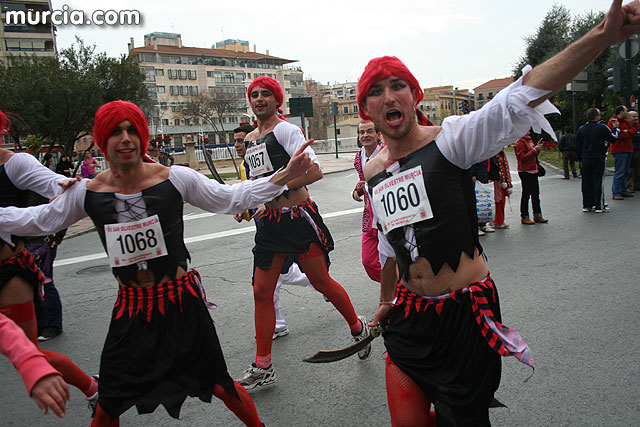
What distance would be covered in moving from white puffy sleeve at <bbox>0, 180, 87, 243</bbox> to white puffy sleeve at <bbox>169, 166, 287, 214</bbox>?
51 centimetres

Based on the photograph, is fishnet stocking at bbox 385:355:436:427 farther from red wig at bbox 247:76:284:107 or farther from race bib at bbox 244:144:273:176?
red wig at bbox 247:76:284:107

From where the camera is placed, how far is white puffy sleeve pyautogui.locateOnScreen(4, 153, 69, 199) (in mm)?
3387

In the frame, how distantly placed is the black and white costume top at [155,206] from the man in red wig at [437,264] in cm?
82

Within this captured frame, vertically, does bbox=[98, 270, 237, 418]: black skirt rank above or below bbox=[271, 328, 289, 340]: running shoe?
above

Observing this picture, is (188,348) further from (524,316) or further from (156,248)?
(524,316)

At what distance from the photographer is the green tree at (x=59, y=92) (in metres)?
20.8

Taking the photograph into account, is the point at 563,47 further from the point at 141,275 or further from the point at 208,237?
the point at 141,275

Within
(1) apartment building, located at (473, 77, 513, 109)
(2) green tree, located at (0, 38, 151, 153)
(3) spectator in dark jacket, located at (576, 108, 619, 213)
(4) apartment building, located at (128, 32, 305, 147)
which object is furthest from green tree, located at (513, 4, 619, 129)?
(1) apartment building, located at (473, 77, 513, 109)

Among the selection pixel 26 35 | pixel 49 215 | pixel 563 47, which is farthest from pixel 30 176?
pixel 26 35

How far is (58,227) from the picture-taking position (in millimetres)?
2754

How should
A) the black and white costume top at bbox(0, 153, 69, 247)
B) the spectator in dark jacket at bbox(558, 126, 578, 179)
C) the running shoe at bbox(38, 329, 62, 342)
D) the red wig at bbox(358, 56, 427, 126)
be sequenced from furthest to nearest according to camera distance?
the spectator in dark jacket at bbox(558, 126, 578, 179) → the running shoe at bbox(38, 329, 62, 342) → the black and white costume top at bbox(0, 153, 69, 247) → the red wig at bbox(358, 56, 427, 126)

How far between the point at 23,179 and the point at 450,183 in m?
2.78

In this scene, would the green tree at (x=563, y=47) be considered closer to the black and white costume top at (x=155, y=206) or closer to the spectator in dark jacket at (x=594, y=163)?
the spectator in dark jacket at (x=594, y=163)

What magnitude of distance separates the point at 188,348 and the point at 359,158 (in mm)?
3505
